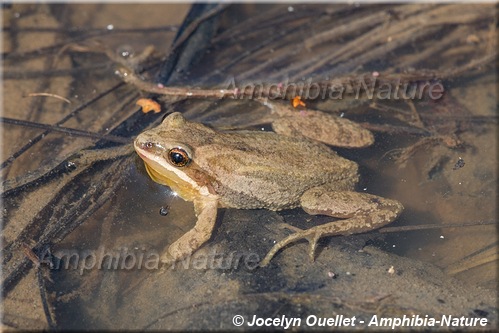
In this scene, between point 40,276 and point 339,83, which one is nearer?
point 40,276

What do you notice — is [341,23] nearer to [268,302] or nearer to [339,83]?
[339,83]

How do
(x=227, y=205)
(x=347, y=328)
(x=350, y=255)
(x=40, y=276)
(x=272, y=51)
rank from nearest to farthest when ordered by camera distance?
(x=347, y=328) → (x=40, y=276) → (x=350, y=255) → (x=227, y=205) → (x=272, y=51)

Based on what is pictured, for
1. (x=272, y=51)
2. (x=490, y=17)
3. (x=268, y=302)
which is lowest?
(x=268, y=302)

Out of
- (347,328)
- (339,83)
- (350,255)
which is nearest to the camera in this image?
(347,328)

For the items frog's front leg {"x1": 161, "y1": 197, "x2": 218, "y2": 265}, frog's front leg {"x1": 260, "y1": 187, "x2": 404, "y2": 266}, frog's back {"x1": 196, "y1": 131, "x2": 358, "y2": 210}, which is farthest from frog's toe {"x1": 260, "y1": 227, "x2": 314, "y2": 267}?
frog's front leg {"x1": 161, "y1": 197, "x2": 218, "y2": 265}

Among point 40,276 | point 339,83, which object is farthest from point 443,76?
point 40,276

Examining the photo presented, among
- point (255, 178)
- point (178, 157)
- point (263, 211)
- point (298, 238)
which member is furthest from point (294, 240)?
point (178, 157)

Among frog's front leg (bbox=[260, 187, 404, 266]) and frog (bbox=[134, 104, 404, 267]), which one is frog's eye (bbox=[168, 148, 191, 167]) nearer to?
frog (bbox=[134, 104, 404, 267])
